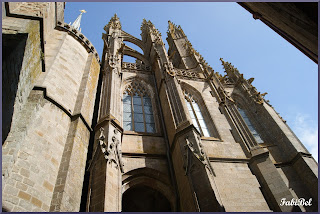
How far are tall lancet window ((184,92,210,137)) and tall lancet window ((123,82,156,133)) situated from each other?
6.79ft

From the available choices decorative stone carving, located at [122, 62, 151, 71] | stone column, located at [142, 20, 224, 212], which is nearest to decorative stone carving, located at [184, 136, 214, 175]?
stone column, located at [142, 20, 224, 212]

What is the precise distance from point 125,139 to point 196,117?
158 inches

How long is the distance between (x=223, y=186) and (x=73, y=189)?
15.4ft

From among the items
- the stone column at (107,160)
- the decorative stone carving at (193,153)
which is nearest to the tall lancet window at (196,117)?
the decorative stone carving at (193,153)

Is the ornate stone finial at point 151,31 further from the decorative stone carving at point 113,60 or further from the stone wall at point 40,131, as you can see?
the stone wall at point 40,131

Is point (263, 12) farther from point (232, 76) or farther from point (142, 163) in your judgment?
point (232, 76)

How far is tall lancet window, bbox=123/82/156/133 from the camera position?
34.9 feet

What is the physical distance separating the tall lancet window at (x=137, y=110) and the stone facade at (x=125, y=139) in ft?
0.17

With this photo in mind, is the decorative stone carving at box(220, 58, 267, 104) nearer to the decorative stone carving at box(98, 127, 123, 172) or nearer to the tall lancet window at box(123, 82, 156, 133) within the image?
the tall lancet window at box(123, 82, 156, 133)

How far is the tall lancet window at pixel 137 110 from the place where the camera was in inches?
418

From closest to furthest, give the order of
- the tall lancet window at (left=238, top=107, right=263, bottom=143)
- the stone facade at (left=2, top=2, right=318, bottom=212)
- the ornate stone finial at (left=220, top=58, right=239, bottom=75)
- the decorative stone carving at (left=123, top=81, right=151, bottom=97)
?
1. the stone facade at (left=2, top=2, right=318, bottom=212)
2. the tall lancet window at (left=238, top=107, right=263, bottom=143)
3. the decorative stone carving at (left=123, top=81, right=151, bottom=97)
4. the ornate stone finial at (left=220, top=58, right=239, bottom=75)

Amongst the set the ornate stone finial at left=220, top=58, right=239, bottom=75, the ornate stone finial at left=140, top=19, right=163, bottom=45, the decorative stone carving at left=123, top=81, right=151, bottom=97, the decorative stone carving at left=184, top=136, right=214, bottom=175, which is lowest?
the decorative stone carving at left=184, top=136, right=214, bottom=175

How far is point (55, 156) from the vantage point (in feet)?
21.7

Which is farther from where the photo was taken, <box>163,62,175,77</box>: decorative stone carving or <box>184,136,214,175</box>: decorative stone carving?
<box>163,62,175,77</box>: decorative stone carving
